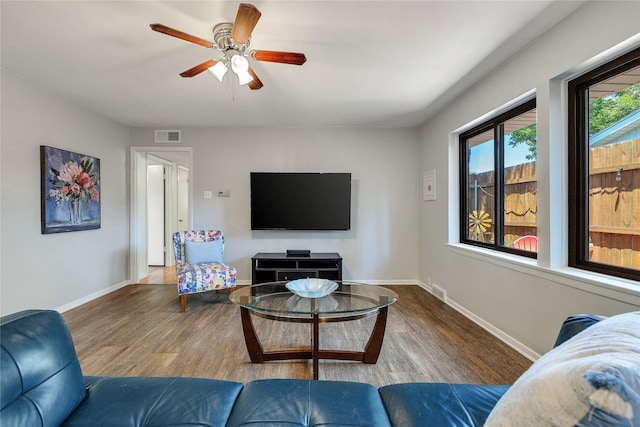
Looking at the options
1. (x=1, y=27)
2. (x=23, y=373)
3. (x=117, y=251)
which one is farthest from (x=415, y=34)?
(x=117, y=251)

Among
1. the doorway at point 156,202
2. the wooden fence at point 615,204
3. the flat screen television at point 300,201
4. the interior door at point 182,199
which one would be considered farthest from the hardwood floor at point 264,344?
the interior door at point 182,199

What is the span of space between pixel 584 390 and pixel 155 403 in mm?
1245

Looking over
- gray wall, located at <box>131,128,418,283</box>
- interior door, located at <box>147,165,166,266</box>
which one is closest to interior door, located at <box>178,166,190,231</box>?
interior door, located at <box>147,165,166,266</box>

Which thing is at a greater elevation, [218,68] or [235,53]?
[235,53]

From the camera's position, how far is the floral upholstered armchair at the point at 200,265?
3.31 meters

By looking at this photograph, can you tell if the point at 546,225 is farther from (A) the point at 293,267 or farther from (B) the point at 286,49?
(A) the point at 293,267

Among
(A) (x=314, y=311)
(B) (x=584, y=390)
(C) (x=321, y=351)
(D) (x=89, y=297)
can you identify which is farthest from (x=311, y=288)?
(D) (x=89, y=297)

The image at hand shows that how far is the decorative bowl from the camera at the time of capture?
2.11 m

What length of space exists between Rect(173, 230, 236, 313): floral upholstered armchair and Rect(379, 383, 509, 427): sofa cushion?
266cm

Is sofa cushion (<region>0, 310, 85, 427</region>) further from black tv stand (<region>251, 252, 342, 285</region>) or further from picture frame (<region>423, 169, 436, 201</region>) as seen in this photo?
picture frame (<region>423, 169, 436, 201</region>)

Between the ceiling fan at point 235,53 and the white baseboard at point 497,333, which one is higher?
the ceiling fan at point 235,53

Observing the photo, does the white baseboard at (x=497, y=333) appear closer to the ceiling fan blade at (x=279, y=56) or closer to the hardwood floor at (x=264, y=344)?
the hardwood floor at (x=264, y=344)

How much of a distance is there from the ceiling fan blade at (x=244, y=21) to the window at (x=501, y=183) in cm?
221

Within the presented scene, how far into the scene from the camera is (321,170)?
14.4ft
